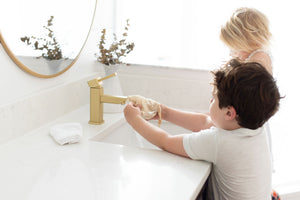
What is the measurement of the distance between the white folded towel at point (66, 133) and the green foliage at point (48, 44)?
29 centimetres

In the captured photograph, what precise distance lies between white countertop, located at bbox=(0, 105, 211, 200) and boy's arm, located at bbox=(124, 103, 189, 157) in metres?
0.03

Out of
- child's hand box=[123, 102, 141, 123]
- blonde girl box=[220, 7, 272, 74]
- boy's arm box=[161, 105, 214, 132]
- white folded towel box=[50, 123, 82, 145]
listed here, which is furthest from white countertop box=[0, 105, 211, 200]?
blonde girl box=[220, 7, 272, 74]

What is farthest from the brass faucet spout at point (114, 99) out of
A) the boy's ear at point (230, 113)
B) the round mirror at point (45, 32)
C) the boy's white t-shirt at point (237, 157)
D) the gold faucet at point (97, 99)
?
the boy's ear at point (230, 113)

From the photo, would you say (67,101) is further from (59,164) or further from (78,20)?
(59,164)

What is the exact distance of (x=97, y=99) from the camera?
145cm

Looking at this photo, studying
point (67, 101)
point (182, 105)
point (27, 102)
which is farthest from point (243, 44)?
point (27, 102)

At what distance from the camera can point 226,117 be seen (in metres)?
1.12

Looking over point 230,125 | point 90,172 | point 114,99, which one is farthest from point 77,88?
point 230,125

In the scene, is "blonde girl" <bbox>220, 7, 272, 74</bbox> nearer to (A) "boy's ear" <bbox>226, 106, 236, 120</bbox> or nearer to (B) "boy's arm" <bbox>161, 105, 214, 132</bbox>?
(B) "boy's arm" <bbox>161, 105, 214, 132</bbox>

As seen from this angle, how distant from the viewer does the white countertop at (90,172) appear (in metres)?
0.94

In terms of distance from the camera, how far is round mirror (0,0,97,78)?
3.89ft

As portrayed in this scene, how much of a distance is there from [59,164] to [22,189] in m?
0.17

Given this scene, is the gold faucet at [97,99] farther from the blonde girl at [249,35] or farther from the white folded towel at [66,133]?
the blonde girl at [249,35]

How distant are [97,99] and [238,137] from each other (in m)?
0.61
